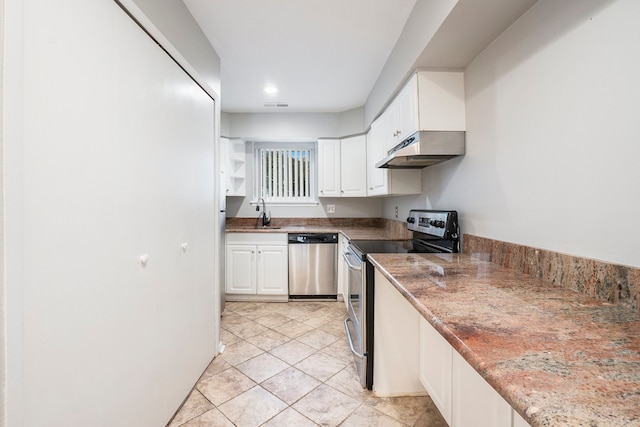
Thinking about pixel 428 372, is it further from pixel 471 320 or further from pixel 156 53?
pixel 156 53

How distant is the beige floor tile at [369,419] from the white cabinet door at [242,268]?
7.00 feet

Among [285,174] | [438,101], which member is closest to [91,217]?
[438,101]

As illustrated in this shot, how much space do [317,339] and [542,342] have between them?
2.10 meters

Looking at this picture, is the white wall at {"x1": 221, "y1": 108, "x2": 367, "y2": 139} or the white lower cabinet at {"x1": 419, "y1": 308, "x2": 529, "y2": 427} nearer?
the white lower cabinet at {"x1": 419, "y1": 308, "x2": 529, "y2": 427}

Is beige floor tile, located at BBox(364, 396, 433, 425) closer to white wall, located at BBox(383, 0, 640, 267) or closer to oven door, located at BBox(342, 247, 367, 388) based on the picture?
oven door, located at BBox(342, 247, 367, 388)

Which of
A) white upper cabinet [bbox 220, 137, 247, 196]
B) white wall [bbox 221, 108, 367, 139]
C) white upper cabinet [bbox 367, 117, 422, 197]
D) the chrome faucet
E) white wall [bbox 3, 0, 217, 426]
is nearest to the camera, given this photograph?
white wall [bbox 3, 0, 217, 426]

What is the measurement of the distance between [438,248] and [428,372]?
2.54ft

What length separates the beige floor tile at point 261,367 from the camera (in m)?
1.92

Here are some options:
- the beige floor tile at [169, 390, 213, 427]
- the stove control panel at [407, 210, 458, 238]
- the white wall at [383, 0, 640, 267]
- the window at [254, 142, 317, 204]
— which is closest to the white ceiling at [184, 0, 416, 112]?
the white wall at [383, 0, 640, 267]

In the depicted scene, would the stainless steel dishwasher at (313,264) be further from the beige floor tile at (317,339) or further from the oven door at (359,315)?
the oven door at (359,315)

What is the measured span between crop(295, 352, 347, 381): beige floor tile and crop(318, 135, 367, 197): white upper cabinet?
2.03 metres

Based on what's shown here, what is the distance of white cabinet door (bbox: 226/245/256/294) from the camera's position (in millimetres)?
3412

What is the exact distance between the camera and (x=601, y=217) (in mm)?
928

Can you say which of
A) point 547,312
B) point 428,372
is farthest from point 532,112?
point 428,372
